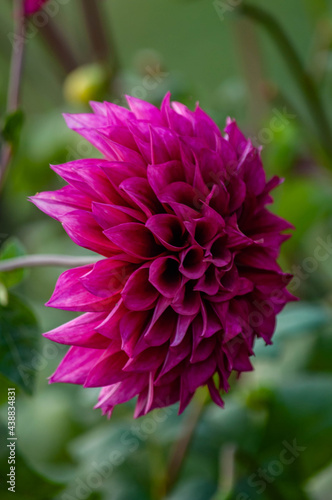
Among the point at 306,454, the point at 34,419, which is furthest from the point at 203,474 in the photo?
the point at 34,419

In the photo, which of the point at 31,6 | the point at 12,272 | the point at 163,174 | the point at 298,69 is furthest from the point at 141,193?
the point at 298,69

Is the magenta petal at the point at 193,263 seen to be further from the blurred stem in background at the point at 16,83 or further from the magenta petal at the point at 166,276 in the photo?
the blurred stem in background at the point at 16,83

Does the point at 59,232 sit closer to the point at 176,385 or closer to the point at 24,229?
the point at 24,229

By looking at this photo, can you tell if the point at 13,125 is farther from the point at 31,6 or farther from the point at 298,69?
the point at 298,69

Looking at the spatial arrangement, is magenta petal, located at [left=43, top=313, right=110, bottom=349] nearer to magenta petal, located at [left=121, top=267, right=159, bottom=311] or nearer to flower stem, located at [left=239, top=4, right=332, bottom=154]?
magenta petal, located at [left=121, top=267, right=159, bottom=311]

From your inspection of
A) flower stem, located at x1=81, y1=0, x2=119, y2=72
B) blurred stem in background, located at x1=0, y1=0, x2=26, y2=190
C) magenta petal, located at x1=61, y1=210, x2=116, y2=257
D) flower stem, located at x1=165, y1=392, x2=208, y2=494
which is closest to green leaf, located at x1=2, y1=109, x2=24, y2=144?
blurred stem in background, located at x1=0, y1=0, x2=26, y2=190

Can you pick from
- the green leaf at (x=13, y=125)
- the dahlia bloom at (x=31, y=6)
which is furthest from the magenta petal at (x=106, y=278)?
the dahlia bloom at (x=31, y=6)

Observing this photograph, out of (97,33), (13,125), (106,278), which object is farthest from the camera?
(97,33)

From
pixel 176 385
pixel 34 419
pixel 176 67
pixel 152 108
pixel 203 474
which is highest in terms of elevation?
Answer: pixel 176 67
